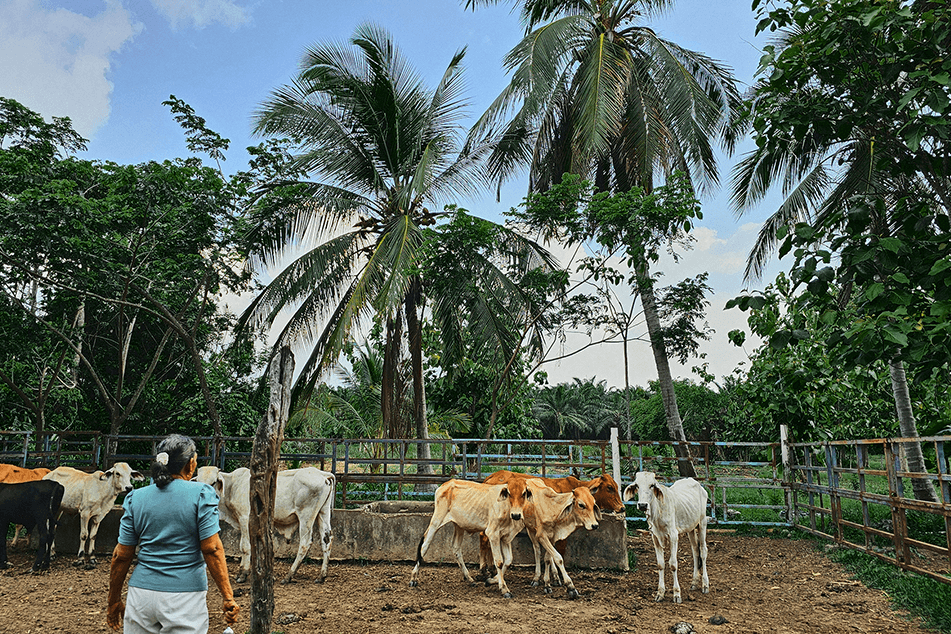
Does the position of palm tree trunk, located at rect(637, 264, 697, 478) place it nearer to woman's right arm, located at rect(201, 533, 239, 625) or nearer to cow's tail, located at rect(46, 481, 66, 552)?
cow's tail, located at rect(46, 481, 66, 552)

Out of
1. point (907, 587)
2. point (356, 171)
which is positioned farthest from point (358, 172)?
point (907, 587)

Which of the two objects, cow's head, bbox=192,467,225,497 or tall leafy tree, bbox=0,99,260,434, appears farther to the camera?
tall leafy tree, bbox=0,99,260,434

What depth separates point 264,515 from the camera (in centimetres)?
529

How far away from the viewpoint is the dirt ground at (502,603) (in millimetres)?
5895

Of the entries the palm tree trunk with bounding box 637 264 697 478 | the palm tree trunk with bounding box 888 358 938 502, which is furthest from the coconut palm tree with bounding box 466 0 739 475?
the palm tree trunk with bounding box 888 358 938 502

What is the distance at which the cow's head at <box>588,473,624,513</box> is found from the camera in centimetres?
837

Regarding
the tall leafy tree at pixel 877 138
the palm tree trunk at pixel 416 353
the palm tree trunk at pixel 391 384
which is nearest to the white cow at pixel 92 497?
the palm tree trunk at pixel 391 384

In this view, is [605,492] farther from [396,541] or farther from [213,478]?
[213,478]

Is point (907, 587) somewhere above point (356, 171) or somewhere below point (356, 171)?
below

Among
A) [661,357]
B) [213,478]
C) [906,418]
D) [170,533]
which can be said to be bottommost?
[170,533]

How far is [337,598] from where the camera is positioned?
6.84m

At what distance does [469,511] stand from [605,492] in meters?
1.94

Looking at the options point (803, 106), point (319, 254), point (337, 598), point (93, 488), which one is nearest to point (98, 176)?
point (319, 254)

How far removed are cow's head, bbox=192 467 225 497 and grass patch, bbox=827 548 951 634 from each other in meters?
7.29
